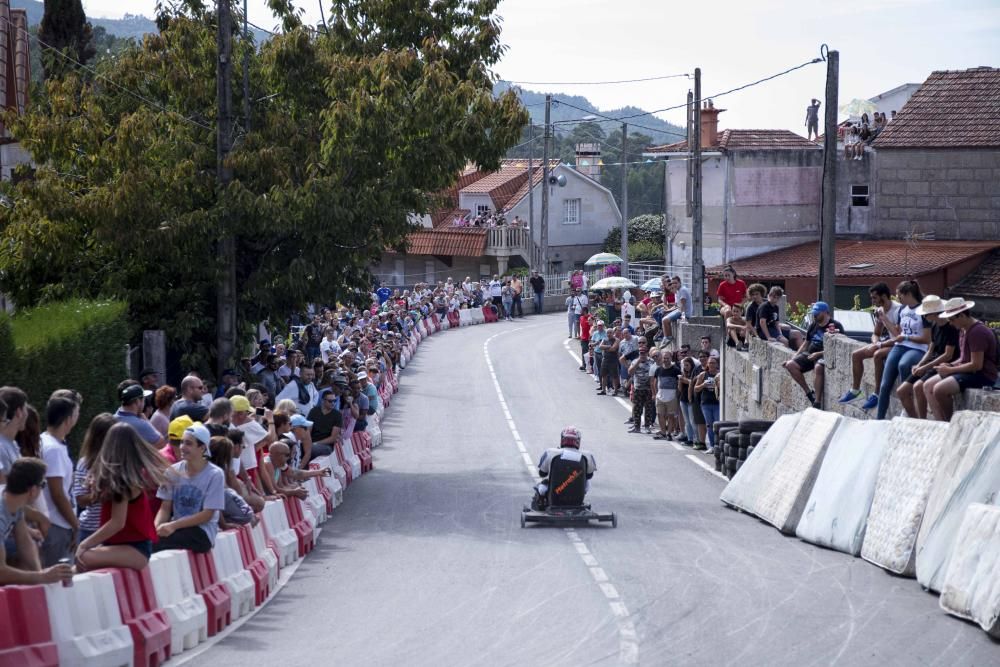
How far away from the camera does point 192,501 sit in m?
11.4

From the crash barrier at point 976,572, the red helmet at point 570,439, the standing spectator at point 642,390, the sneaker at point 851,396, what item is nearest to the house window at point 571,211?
the standing spectator at point 642,390

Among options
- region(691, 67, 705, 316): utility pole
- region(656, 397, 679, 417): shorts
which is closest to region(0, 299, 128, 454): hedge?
region(656, 397, 679, 417): shorts

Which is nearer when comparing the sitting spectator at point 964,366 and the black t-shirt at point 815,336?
the sitting spectator at point 964,366

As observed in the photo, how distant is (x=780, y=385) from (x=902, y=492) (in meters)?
8.76

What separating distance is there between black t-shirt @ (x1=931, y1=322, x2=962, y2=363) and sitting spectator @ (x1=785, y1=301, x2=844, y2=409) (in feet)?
16.4

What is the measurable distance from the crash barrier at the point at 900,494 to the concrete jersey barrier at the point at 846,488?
13 mm

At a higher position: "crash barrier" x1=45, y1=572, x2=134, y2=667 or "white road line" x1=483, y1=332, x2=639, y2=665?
"crash barrier" x1=45, y1=572, x2=134, y2=667

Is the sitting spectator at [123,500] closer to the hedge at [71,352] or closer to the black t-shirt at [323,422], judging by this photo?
the hedge at [71,352]

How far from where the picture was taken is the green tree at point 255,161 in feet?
70.1

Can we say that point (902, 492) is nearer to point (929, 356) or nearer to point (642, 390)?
point (929, 356)

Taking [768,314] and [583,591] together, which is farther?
[768,314]

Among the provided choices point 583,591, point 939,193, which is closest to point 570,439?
point 583,591

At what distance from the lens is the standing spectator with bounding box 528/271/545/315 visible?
207 feet

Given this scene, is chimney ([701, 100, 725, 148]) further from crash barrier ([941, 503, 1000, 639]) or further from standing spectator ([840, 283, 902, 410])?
crash barrier ([941, 503, 1000, 639])
